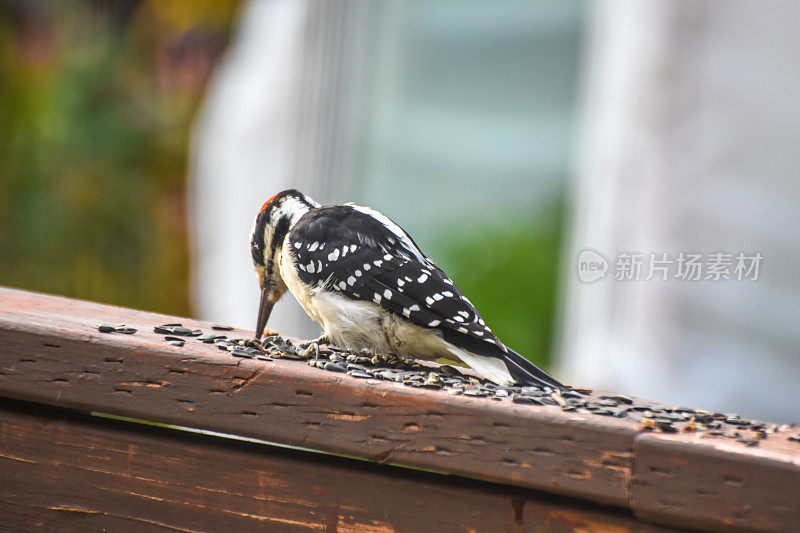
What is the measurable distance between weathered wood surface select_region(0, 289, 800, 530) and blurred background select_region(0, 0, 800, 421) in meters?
3.06

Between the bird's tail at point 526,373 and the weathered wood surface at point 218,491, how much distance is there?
419 millimetres

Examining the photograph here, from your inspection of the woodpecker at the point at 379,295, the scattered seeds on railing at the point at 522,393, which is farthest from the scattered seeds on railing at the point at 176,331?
the woodpecker at the point at 379,295

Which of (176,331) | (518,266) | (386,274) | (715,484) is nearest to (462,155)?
(518,266)

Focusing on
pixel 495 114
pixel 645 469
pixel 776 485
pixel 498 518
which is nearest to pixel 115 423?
pixel 498 518

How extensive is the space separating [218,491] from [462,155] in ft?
13.3

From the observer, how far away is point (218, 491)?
1319mm

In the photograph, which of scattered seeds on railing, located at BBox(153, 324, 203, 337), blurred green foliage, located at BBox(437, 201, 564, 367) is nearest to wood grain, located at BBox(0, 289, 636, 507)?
scattered seeds on railing, located at BBox(153, 324, 203, 337)

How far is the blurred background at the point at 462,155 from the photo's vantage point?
3.98 m

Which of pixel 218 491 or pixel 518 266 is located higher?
pixel 218 491

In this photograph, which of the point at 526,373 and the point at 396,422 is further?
the point at 526,373

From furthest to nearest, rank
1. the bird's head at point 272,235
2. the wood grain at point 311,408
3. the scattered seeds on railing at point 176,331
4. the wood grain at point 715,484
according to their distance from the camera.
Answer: the bird's head at point 272,235 < the scattered seeds on railing at point 176,331 < the wood grain at point 311,408 < the wood grain at point 715,484

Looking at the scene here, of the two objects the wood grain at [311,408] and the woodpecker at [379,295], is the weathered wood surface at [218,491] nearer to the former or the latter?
the wood grain at [311,408]

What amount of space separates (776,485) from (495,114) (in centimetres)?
420

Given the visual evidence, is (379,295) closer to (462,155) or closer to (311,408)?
(311,408)
